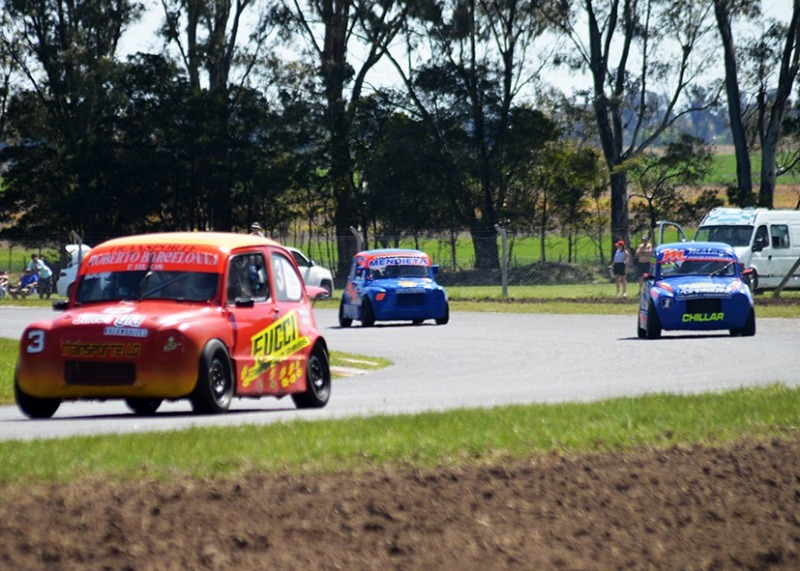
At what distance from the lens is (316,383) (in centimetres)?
1472

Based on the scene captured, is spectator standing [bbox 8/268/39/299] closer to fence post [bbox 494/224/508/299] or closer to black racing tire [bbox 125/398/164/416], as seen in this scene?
fence post [bbox 494/224/508/299]

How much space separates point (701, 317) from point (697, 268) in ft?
4.13

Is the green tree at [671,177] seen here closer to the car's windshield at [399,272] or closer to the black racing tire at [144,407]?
the car's windshield at [399,272]

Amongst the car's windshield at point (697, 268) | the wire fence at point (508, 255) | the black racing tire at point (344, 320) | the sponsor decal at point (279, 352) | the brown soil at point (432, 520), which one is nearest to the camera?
the brown soil at point (432, 520)

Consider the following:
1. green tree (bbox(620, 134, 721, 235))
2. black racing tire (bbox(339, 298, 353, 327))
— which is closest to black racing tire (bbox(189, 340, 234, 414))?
black racing tire (bbox(339, 298, 353, 327))

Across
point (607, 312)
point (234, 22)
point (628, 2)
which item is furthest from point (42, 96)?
point (607, 312)

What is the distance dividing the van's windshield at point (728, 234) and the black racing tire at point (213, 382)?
29.8 meters

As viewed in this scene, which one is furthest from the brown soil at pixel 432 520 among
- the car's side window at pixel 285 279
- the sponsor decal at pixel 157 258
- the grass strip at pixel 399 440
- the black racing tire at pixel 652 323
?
the black racing tire at pixel 652 323

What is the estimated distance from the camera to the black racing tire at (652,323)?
2469 cm

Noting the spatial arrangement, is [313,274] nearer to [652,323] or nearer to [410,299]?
[410,299]

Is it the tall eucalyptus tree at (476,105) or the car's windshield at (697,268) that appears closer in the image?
the car's windshield at (697,268)

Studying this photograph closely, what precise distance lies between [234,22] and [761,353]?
4445cm

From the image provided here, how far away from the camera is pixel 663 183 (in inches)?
2424

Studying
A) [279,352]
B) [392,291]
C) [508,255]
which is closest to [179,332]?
[279,352]
